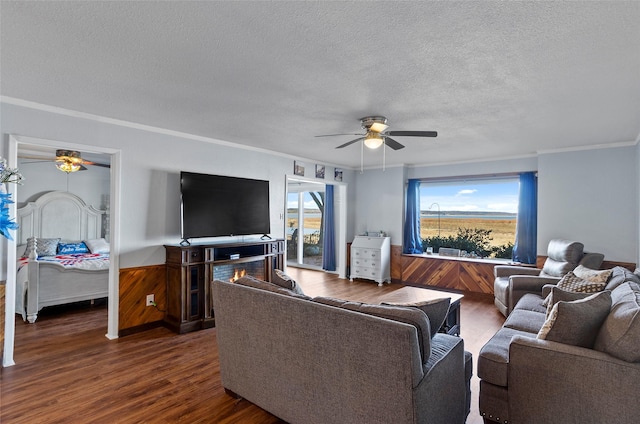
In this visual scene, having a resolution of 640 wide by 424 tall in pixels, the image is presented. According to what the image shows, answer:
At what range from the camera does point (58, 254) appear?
5.69 meters

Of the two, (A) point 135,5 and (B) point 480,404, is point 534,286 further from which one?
(A) point 135,5

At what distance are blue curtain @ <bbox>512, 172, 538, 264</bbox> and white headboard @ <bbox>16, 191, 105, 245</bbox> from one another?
7.97m

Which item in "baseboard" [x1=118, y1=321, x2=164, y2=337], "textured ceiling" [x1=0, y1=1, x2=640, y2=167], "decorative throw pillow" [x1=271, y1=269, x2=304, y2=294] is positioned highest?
"textured ceiling" [x1=0, y1=1, x2=640, y2=167]

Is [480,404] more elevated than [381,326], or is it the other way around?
[381,326]

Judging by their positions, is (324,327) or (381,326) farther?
(324,327)

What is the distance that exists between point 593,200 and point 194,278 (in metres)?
5.58

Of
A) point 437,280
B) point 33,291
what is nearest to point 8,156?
point 33,291

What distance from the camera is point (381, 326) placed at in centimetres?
158

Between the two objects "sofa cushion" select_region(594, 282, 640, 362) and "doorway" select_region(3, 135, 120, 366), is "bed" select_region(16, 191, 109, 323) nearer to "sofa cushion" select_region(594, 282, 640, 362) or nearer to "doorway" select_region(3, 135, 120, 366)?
"doorway" select_region(3, 135, 120, 366)

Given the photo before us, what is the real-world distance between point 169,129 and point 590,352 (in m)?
4.39

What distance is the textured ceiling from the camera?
1.69 m

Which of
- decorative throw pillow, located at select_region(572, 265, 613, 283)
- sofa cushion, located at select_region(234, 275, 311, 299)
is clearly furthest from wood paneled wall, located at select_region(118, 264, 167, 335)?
decorative throw pillow, located at select_region(572, 265, 613, 283)

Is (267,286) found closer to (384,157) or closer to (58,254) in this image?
(384,157)

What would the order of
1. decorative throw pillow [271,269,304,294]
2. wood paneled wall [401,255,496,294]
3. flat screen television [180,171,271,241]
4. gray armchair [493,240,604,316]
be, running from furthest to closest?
wood paneled wall [401,255,496,294], flat screen television [180,171,271,241], gray armchair [493,240,604,316], decorative throw pillow [271,269,304,294]
